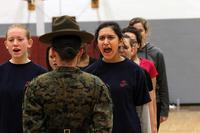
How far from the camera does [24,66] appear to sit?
11.8 feet

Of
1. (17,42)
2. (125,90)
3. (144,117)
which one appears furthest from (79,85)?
(17,42)

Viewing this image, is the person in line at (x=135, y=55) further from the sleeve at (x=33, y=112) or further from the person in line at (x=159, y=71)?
the sleeve at (x=33, y=112)

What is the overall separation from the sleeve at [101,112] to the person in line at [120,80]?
2.35ft

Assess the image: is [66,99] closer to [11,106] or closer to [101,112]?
[101,112]

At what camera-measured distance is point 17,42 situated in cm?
355

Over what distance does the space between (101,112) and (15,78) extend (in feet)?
3.80

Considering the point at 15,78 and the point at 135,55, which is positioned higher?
the point at 135,55

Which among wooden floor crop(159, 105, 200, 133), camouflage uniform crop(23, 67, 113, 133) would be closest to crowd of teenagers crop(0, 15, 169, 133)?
camouflage uniform crop(23, 67, 113, 133)

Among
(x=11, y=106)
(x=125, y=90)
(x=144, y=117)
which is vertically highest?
(x=125, y=90)

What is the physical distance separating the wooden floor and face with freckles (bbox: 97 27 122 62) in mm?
5752

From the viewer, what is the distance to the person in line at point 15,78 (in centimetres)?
344

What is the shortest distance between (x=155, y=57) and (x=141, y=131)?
4.94 ft

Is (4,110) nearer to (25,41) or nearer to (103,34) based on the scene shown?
(25,41)

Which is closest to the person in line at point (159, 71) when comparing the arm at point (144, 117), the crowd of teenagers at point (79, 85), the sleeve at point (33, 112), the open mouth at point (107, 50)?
the crowd of teenagers at point (79, 85)
